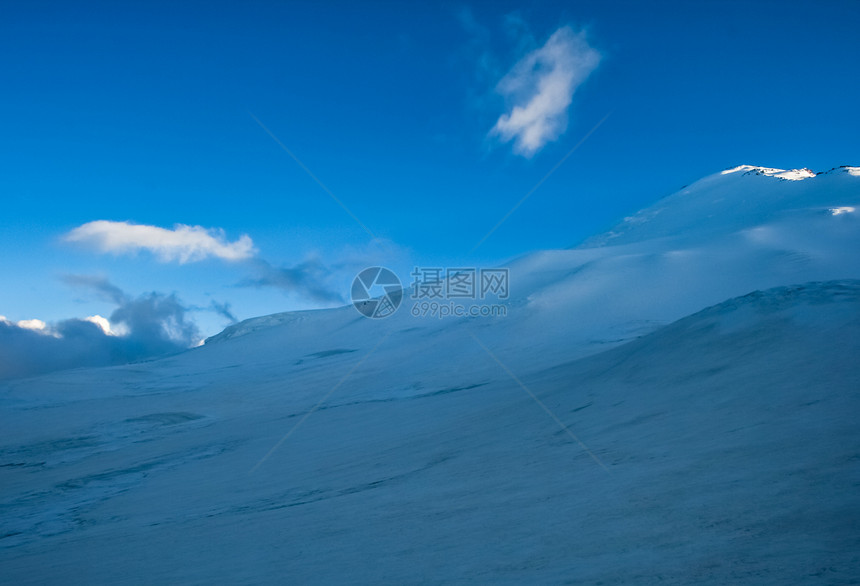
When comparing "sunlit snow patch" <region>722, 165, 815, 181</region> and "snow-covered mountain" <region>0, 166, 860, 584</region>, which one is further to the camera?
"sunlit snow patch" <region>722, 165, 815, 181</region>

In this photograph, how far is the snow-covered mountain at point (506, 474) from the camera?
418 cm

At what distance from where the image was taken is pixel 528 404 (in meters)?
13.1

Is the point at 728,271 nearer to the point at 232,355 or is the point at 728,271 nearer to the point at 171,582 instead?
the point at 171,582

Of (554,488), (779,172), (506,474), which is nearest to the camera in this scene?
(554,488)

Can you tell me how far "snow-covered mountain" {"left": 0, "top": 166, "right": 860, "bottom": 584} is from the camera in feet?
13.7

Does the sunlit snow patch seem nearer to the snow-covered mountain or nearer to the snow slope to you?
the snow-covered mountain

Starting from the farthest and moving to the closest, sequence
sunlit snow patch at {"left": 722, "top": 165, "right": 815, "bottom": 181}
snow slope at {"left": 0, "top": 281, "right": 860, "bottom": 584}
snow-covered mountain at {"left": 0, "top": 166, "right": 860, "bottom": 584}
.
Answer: sunlit snow patch at {"left": 722, "top": 165, "right": 815, "bottom": 181}, snow-covered mountain at {"left": 0, "top": 166, "right": 860, "bottom": 584}, snow slope at {"left": 0, "top": 281, "right": 860, "bottom": 584}

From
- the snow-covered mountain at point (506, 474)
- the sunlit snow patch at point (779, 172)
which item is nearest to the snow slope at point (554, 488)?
the snow-covered mountain at point (506, 474)

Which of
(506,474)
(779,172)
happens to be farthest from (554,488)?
(779,172)

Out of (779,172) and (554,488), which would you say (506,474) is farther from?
(779,172)

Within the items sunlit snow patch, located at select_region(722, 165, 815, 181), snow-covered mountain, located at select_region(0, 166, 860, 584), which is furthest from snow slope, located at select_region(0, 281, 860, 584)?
sunlit snow patch, located at select_region(722, 165, 815, 181)

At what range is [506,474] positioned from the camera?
7.44 meters

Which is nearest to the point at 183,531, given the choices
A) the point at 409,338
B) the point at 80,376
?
the point at 409,338

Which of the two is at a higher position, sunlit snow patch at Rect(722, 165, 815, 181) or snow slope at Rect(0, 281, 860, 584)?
sunlit snow patch at Rect(722, 165, 815, 181)
